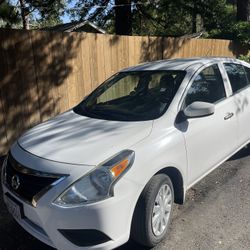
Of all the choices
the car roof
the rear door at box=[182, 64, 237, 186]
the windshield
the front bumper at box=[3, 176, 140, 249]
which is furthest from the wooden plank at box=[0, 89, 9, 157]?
the rear door at box=[182, 64, 237, 186]

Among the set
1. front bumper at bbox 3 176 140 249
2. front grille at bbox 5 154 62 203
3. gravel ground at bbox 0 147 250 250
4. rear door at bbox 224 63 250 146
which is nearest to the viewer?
front bumper at bbox 3 176 140 249

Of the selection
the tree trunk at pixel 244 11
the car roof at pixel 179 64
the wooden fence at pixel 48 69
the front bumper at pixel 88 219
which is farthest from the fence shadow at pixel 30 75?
the tree trunk at pixel 244 11

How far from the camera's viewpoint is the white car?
2730mm

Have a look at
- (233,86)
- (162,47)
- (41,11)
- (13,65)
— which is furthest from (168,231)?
(41,11)

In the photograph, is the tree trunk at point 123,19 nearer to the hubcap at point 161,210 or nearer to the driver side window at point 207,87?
the driver side window at point 207,87

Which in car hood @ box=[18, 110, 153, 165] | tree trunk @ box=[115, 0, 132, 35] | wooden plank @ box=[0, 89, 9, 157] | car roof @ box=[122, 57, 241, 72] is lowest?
wooden plank @ box=[0, 89, 9, 157]

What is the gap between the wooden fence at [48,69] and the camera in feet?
19.5

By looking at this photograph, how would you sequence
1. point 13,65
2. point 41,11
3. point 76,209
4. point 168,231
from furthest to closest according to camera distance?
point 41,11
point 13,65
point 168,231
point 76,209

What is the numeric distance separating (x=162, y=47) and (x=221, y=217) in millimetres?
6250

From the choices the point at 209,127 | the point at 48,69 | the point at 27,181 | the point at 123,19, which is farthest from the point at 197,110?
the point at 123,19

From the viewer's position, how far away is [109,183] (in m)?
2.74

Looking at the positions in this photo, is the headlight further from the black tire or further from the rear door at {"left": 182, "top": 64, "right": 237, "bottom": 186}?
the rear door at {"left": 182, "top": 64, "right": 237, "bottom": 186}

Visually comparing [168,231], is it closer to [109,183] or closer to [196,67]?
[109,183]

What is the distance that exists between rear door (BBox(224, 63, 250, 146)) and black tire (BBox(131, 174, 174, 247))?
1965 millimetres
